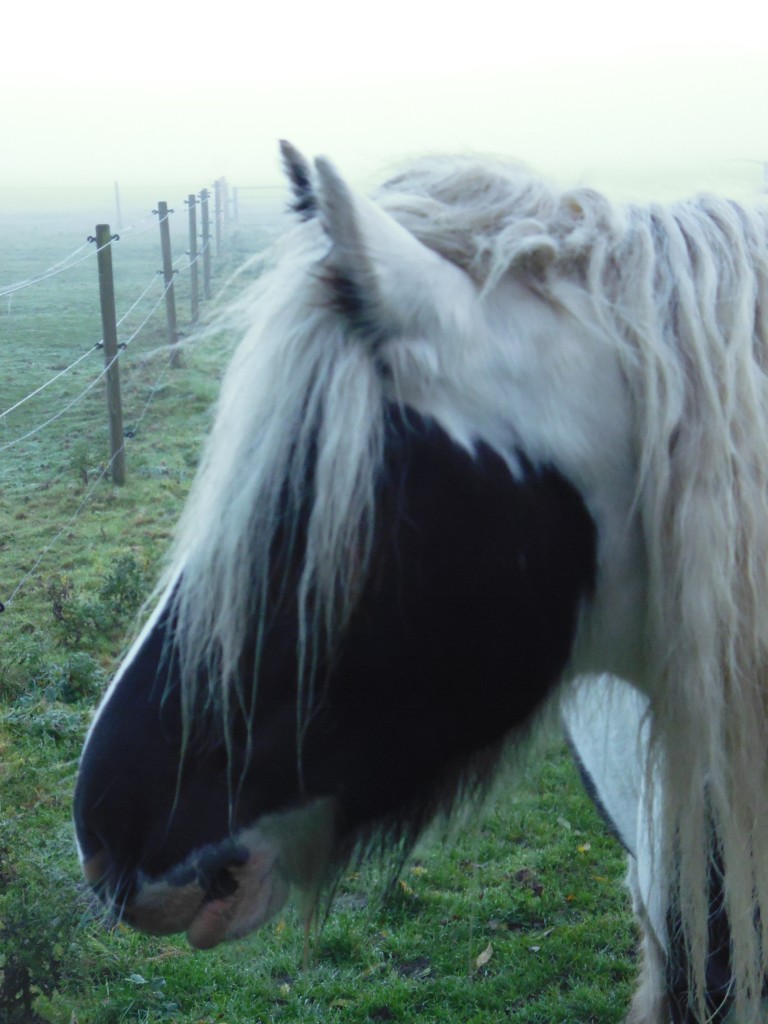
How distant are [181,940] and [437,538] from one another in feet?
9.18

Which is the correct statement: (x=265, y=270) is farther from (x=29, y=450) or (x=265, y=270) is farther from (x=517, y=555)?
(x=29, y=450)

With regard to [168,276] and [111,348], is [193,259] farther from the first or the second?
[111,348]

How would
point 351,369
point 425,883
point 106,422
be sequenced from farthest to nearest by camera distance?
point 106,422 < point 425,883 < point 351,369

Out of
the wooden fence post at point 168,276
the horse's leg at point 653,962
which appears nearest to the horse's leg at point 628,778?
the horse's leg at point 653,962

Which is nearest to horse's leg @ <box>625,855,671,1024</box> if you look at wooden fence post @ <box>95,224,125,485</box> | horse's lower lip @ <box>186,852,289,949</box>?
horse's lower lip @ <box>186,852,289,949</box>

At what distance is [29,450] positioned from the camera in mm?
5930

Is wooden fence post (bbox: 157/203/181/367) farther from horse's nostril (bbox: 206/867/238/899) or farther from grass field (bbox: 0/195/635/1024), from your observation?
horse's nostril (bbox: 206/867/238/899)

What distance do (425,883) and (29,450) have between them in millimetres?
3694

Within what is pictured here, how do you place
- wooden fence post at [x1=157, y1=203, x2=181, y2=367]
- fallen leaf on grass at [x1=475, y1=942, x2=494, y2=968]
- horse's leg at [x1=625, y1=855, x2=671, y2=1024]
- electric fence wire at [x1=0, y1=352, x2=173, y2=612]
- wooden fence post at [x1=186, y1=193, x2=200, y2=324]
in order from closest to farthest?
horse's leg at [x1=625, y1=855, x2=671, y2=1024] → fallen leaf on grass at [x1=475, y1=942, x2=494, y2=968] → electric fence wire at [x1=0, y1=352, x2=173, y2=612] → wooden fence post at [x1=157, y1=203, x2=181, y2=367] → wooden fence post at [x1=186, y1=193, x2=200, y2=324]

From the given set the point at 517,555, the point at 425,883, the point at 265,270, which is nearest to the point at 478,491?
the point at 517,555

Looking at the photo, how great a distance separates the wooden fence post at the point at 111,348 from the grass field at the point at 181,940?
53 centimetres

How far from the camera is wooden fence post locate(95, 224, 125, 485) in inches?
257

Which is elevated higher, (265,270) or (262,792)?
(265,270)

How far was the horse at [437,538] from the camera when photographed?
110 cm
